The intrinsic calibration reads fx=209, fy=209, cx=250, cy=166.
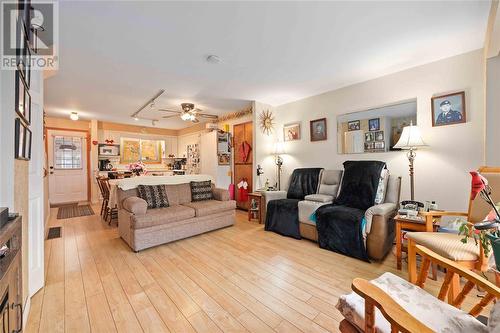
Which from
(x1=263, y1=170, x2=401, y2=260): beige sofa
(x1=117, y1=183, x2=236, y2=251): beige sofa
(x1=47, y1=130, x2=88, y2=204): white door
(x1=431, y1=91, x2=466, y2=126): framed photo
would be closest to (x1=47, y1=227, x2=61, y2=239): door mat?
(x1=117, y1=183, x2=236, y2=251): beige sofa

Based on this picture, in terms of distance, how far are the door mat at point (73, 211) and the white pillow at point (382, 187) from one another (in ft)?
18.9

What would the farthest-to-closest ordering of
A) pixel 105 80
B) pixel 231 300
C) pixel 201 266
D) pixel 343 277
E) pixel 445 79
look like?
1. pixel 105 80
2. pixel 445 79
3. pixel 201 266
4. pixel 343 277
5. pixel 231 300

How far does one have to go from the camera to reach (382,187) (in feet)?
9.21

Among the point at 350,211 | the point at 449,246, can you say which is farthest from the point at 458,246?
the point at 350,211

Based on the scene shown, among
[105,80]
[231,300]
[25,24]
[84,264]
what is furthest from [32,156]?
[231,300]

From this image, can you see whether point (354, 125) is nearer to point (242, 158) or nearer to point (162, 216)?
point (242, 158)

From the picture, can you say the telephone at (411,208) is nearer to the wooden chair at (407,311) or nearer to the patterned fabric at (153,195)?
the wooden chair at (407,311)

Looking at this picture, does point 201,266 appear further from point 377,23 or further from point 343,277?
point 377,23

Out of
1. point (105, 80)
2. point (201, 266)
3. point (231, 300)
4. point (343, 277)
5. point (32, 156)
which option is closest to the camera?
point (231, 300)

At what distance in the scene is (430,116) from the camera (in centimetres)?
266

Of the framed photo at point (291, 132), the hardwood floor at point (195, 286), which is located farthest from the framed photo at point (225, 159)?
the hardwood floor at point (195, 286)

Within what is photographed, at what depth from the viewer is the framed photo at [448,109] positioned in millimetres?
2430

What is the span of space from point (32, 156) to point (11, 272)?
58.6 inches

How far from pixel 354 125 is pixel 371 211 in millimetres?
1496
